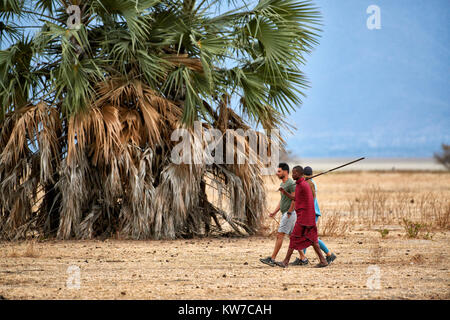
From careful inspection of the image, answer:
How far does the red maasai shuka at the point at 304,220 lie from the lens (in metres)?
8.75

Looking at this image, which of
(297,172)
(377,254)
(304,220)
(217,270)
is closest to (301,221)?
(304,220)

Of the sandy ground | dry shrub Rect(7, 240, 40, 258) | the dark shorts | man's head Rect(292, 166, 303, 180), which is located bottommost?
the sandy ground

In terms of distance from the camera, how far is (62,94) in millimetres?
12492

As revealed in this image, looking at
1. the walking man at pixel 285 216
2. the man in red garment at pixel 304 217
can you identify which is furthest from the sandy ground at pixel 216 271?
the man in red garment at pixel 304 217

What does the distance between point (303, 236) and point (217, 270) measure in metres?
1.21

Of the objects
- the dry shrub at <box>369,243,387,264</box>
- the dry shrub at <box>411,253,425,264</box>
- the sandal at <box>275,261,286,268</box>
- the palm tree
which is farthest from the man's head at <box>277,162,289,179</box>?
the palm tree

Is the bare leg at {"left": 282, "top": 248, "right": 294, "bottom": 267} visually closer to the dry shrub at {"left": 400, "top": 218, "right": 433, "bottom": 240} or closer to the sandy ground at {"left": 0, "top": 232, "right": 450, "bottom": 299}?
the sandy ground at {"left": 0, "top": 232, "right": 450, "bottom": 299}

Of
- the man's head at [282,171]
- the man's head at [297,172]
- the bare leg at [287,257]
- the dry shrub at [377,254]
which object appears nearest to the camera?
the man's head at [297,172]

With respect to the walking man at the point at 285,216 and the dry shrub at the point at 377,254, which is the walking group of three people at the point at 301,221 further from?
the dry shrub at the point at 377,254

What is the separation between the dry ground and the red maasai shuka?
402mm

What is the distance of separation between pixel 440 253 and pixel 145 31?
6.55 metres

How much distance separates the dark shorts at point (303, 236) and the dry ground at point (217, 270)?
35 cm

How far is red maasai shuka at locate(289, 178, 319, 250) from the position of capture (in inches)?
344

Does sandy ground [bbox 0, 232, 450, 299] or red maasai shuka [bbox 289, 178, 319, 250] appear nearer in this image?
sandy ground [bbox 0, 232, 450, 299]
